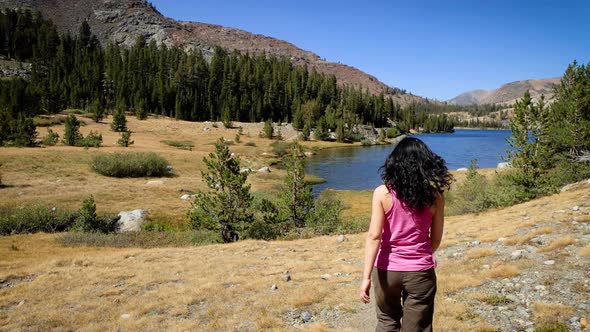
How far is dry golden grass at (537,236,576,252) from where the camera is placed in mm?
10422

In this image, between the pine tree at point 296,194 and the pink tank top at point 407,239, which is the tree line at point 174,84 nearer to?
the pine tree at point 296,194

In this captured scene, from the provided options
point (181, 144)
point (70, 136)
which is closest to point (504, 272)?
point (70, 136)

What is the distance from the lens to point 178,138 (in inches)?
3351

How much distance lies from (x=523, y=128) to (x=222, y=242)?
71.2ft

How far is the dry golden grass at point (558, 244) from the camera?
34.2ft

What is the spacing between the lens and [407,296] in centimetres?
412

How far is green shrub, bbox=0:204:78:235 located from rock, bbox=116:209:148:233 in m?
3.31

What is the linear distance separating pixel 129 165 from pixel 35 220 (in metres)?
21.0

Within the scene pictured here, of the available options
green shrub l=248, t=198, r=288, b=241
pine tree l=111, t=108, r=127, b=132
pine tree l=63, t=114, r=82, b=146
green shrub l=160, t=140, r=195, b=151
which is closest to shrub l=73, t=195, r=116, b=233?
green shrub l=248, t=198, r=288, b=241

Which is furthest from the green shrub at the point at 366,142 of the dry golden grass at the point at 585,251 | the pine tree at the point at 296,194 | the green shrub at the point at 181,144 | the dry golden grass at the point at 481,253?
the dry golden grass at the point at 585,251

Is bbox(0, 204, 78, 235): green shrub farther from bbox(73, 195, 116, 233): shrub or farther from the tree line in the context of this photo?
the tree line

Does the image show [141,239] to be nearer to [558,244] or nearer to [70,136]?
[558,244]

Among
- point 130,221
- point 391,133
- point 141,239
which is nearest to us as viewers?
point 141,239

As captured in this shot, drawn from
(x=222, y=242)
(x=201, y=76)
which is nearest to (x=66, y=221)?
(x=222, y=242)
